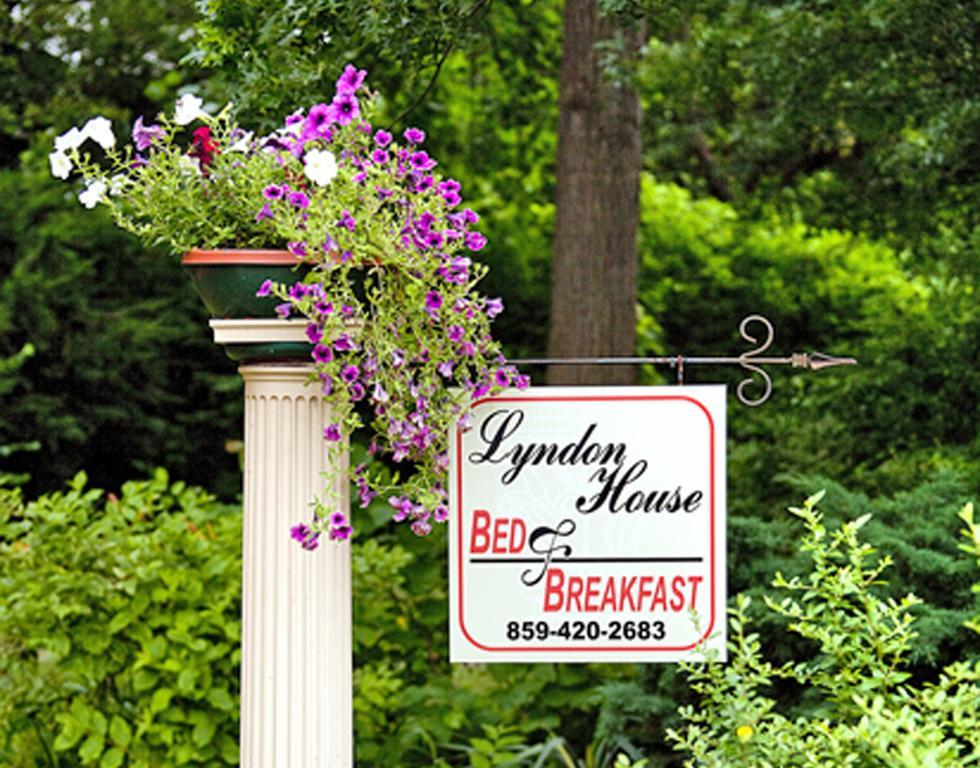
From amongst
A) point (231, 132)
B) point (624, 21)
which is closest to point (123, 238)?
point (624, 21)

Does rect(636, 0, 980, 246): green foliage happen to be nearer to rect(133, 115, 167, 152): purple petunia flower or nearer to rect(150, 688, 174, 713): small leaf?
rect(133, 115, 167, 152): purple petunia flower

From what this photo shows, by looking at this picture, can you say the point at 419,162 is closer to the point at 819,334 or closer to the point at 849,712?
the point at 849,712

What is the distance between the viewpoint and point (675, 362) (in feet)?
10.4

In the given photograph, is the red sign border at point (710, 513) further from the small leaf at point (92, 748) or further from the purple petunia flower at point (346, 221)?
the small leaf at point (92, 748)

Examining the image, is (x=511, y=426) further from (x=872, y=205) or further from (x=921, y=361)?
(x=872, y=205)

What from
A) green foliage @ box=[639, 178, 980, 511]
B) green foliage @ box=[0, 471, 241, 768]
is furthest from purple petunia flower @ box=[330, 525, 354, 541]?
green foliage @ box=[639, 178, 980, 511]

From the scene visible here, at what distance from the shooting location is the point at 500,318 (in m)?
9.34

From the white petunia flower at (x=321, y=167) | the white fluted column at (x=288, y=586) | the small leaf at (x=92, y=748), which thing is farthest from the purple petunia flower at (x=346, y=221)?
the small leaf at (x=92, y=748)

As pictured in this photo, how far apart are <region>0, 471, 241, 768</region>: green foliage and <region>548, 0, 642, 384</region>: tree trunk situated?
7.45 ft

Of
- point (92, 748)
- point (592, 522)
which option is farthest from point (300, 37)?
point (92, 748)

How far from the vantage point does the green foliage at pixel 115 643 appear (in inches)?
185

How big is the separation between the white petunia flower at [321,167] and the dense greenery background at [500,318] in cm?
129

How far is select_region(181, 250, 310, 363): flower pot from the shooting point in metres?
2.80

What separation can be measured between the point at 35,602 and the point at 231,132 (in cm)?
229
